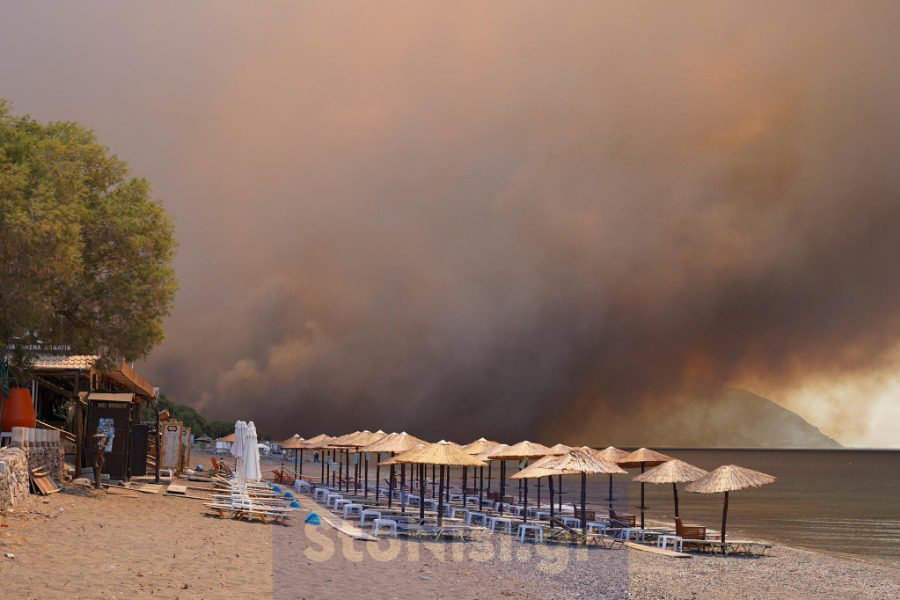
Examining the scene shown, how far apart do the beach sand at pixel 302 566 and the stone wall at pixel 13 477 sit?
319mm

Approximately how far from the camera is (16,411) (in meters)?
21.5

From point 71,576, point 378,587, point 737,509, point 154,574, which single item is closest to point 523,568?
point 378,587

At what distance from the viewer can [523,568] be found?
1850 cm

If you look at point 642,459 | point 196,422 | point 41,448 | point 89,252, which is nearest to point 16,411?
point 41,448

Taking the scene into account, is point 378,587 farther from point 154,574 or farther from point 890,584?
point 890,584

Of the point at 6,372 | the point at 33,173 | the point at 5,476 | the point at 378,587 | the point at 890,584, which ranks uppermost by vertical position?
the point at 33,173

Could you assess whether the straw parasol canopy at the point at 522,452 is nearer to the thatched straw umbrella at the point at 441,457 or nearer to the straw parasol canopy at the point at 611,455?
the straw parasol canopy at the point at 611,455

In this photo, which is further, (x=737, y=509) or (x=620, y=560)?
(x=737, y=509)

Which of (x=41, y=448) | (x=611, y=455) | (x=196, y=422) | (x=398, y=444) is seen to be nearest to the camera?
(x=41, y=448)

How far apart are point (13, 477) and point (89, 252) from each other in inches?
375

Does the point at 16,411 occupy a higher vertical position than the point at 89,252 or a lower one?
lower

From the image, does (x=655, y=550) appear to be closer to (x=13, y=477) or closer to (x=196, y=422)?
(x=13, y=477)

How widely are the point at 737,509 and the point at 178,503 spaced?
149ft

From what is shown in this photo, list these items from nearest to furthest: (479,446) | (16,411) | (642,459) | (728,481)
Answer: (16,411) → (728,481) → (642,459) → (479,446)
